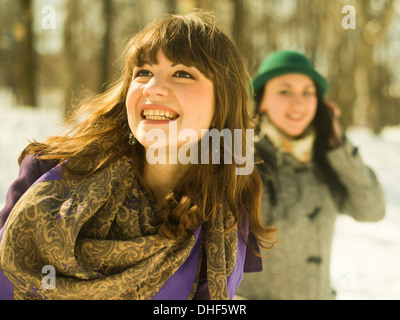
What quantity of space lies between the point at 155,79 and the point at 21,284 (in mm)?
764

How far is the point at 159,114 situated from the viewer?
136 cm

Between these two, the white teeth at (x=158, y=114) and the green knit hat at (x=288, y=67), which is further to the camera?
the green knit hat at (x=288, y=67)

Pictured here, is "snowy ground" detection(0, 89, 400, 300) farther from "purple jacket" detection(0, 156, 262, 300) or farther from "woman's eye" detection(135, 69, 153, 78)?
"woman's eye" detection(135, 69, 153, 78)

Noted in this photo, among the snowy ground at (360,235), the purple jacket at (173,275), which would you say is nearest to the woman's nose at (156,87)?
the purple jacket at (173,275)

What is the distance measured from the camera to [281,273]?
232 centimetres

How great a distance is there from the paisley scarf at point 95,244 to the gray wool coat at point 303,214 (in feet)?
2.86

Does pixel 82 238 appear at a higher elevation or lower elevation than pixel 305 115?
lower

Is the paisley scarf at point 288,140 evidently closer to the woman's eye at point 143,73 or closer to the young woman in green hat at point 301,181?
the young woman in green hat at point 301,181

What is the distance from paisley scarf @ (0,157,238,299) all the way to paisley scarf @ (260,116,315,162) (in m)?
0.96

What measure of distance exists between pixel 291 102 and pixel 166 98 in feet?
3.57

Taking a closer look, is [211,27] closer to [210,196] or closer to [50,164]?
[210,196]

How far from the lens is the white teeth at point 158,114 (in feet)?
4.45

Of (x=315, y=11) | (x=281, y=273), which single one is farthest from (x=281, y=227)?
(x=315, y=11)

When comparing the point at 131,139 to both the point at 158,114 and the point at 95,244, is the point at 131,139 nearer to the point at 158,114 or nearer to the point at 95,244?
the point at 158,114
